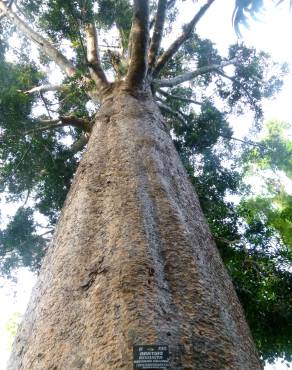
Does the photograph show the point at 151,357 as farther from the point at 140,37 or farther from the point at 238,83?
the point at 238,83

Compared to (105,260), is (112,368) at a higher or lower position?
lower

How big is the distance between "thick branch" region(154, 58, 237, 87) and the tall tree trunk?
4.79 m

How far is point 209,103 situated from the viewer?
34.4 feet

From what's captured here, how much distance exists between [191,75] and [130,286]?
8.20 metres

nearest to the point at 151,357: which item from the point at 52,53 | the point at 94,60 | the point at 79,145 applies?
the point at 94,60

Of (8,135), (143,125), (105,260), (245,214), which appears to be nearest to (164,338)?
(105,260)

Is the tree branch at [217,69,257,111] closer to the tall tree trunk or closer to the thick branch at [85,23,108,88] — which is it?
the thick branch at [85,23,108,88]

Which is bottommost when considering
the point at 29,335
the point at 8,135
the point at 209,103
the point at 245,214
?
the point at 29,335

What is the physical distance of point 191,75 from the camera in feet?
30.8

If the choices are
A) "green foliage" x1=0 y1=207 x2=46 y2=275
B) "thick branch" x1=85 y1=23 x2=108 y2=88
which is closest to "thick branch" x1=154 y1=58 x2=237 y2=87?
"thick branch" x1=85 y1=23 x2=108 y2=88

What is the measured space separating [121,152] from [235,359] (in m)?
2.12

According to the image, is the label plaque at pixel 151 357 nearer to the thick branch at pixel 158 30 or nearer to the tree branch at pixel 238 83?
the thick branch at pixel 158 30

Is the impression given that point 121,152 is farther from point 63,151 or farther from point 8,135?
point 63,151

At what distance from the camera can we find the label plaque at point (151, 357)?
1.47 metres
